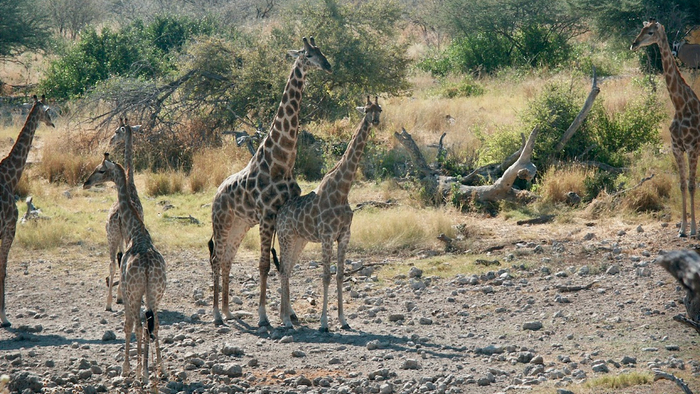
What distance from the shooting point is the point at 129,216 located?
8.07 m

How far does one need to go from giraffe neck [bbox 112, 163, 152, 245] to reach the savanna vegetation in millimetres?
4782

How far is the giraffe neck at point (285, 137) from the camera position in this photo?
30.5 feet

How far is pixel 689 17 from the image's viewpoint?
23.7 metres

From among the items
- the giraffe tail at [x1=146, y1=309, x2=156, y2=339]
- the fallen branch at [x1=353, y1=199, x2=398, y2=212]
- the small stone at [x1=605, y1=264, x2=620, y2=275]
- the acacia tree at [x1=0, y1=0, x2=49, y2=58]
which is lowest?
the small stone at [x1=605, y1=264, x2=620, y2=275]

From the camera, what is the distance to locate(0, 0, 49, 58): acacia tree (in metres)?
28.9

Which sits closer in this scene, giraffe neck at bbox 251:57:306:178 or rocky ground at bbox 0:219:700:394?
rocky ground at bbox 0:219:700:394

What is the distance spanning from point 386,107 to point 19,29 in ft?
51.5

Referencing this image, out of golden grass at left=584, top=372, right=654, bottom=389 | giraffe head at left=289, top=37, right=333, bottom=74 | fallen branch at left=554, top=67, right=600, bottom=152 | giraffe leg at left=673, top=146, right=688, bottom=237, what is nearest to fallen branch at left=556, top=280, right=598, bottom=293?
giraffe leg at left=673, top=146, right=688, bottom=237

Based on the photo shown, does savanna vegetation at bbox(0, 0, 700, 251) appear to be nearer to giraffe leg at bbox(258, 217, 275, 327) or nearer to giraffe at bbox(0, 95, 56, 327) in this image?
giraffe at bbox(0, 95, 56, 327)

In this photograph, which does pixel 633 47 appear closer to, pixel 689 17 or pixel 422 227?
pixel 422 227

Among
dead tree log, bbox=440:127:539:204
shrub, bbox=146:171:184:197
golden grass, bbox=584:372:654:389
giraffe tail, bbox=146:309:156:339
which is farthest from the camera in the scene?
shrub, bbox=146:171:184:197

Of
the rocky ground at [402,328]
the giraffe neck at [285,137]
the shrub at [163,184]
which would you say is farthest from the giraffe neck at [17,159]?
the shrub at [163,184]

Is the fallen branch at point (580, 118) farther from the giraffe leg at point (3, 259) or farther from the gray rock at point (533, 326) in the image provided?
the giraffe leg at point (3, 259)

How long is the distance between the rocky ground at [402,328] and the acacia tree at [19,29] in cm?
1929
